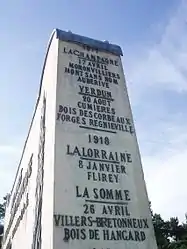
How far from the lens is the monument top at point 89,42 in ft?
21.2

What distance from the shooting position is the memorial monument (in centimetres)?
456

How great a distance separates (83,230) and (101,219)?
0.35 m

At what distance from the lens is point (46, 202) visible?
4898mm

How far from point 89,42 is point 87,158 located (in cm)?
274

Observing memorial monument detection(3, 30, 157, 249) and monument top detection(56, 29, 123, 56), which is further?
monument top detection(56, 29, 123, 56)

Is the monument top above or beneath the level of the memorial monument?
above

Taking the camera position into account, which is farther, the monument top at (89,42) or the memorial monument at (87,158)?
the monument top at (89,42)

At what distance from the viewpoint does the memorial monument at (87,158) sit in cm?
456

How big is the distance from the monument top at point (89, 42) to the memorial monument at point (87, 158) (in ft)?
0.07

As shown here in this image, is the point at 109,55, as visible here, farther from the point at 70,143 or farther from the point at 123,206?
the point at 123,206

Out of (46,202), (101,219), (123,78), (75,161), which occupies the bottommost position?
(101,219)

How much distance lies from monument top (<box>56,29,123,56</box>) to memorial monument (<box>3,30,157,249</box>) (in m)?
0.02

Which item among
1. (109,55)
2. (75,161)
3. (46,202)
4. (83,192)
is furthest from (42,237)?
(109,55)

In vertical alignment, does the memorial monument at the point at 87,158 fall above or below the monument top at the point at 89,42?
below
